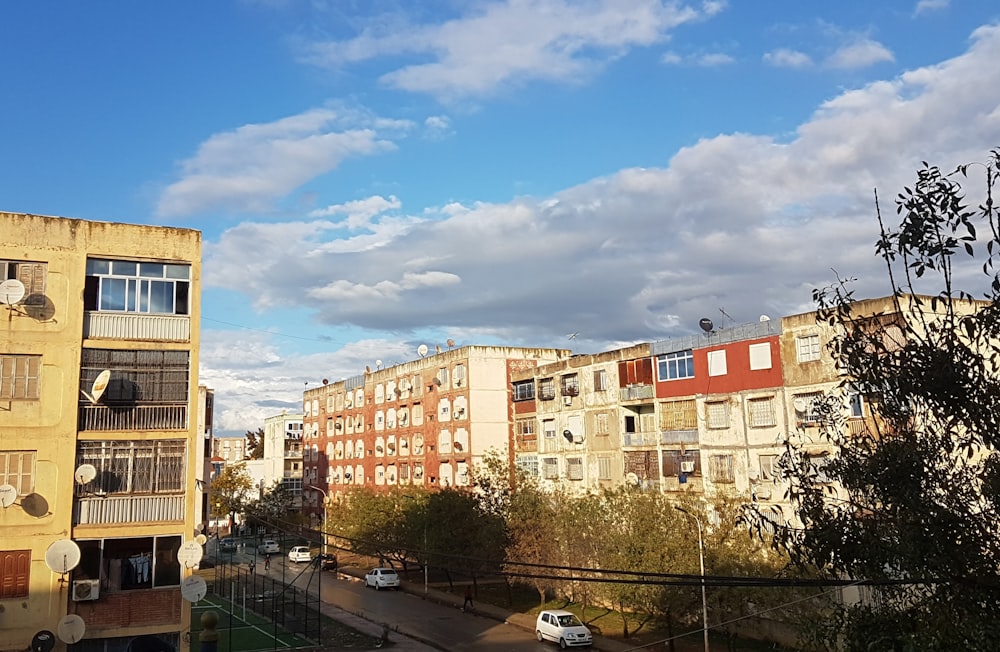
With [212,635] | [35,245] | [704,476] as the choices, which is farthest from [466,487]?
[35,245]

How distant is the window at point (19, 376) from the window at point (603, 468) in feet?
115


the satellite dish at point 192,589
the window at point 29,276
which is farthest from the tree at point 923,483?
the window at point 29,276

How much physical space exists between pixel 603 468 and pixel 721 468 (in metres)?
10.7

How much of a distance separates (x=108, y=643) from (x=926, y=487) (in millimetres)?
24154

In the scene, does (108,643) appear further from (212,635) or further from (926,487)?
(926,487)

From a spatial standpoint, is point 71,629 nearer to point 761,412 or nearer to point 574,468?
point 761,412

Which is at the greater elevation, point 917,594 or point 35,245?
point 35,245

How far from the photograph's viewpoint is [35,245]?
2534 cm

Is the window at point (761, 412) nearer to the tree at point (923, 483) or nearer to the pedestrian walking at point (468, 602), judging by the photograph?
the pedestrian walking at point (468, 602)

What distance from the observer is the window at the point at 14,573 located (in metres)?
23.8

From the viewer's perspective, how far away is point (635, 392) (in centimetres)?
4966

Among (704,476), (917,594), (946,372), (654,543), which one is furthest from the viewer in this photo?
(704,476)

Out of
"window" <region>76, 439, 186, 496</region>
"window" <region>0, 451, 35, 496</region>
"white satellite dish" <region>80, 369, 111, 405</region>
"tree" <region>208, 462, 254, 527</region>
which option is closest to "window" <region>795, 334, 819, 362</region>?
"window" <region>76, 439, 186, 496</region>

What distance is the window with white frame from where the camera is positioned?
143ft
